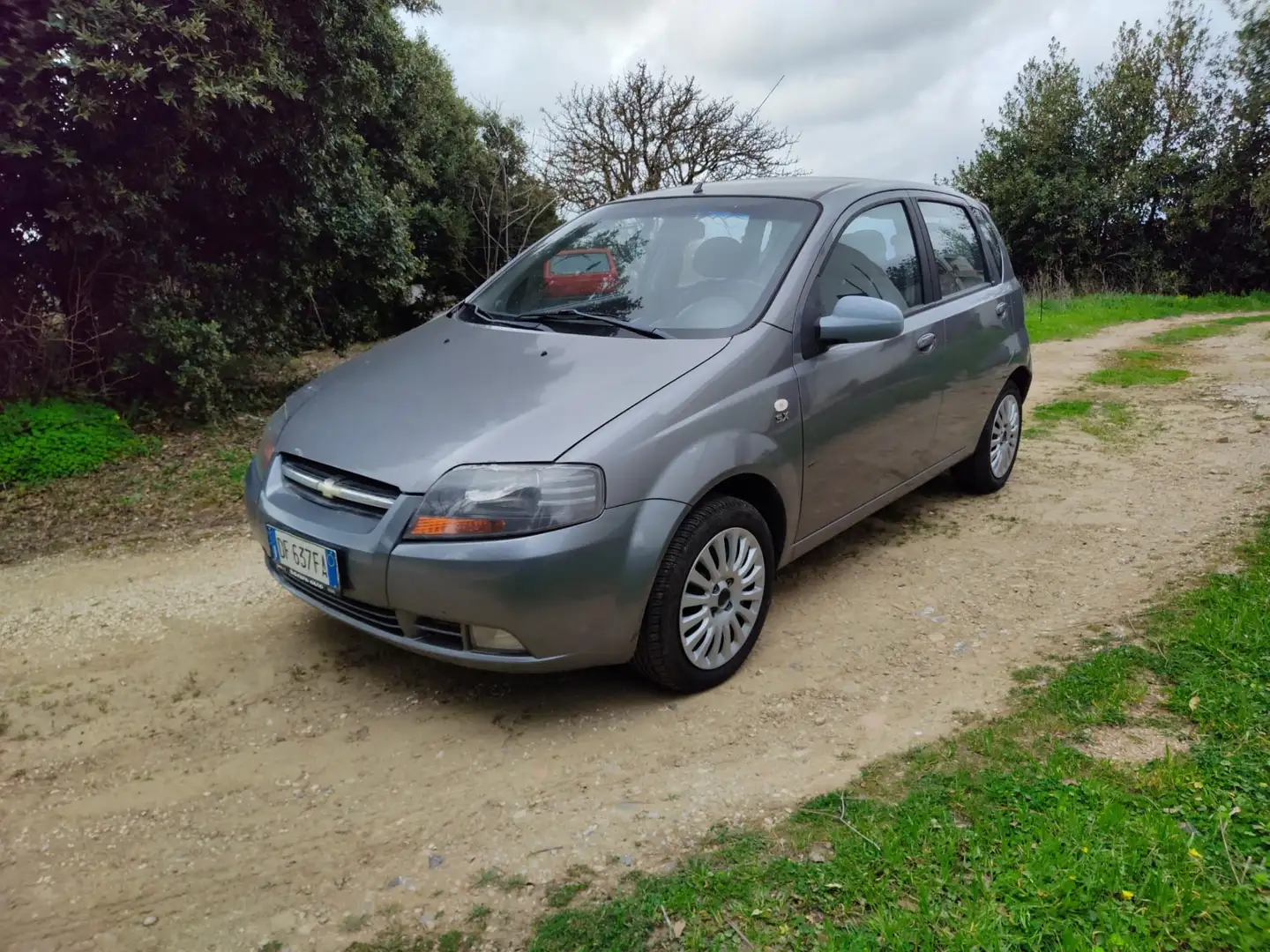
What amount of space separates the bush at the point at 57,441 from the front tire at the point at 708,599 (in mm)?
4955

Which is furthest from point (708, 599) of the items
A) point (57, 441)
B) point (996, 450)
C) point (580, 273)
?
point (57, 441)

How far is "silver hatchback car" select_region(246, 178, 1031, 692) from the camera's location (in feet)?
9.29

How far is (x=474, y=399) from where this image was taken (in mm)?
3162

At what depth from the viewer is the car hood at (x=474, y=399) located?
2.92 m

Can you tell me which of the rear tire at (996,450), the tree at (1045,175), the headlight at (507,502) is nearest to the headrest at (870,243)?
the rear tire at (996,450)

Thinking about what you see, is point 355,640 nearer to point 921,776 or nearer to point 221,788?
point 221,788

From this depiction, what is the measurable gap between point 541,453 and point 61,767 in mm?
1901

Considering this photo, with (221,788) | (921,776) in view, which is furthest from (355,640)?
(921,776)

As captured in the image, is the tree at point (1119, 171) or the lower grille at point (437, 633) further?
the tree at point (1119, 171)

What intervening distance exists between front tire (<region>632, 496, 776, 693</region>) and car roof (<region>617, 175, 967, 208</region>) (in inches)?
61.8

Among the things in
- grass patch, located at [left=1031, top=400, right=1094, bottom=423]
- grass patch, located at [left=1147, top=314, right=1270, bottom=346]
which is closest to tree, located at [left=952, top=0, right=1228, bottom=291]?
grass patch, located at [left=1147, top=314, right=1270, bottom=346]

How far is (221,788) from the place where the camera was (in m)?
2.84

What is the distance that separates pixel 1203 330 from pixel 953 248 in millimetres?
10468

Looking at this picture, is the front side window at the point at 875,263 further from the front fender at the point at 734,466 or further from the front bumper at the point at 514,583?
the front bumper at the point at 514,583
